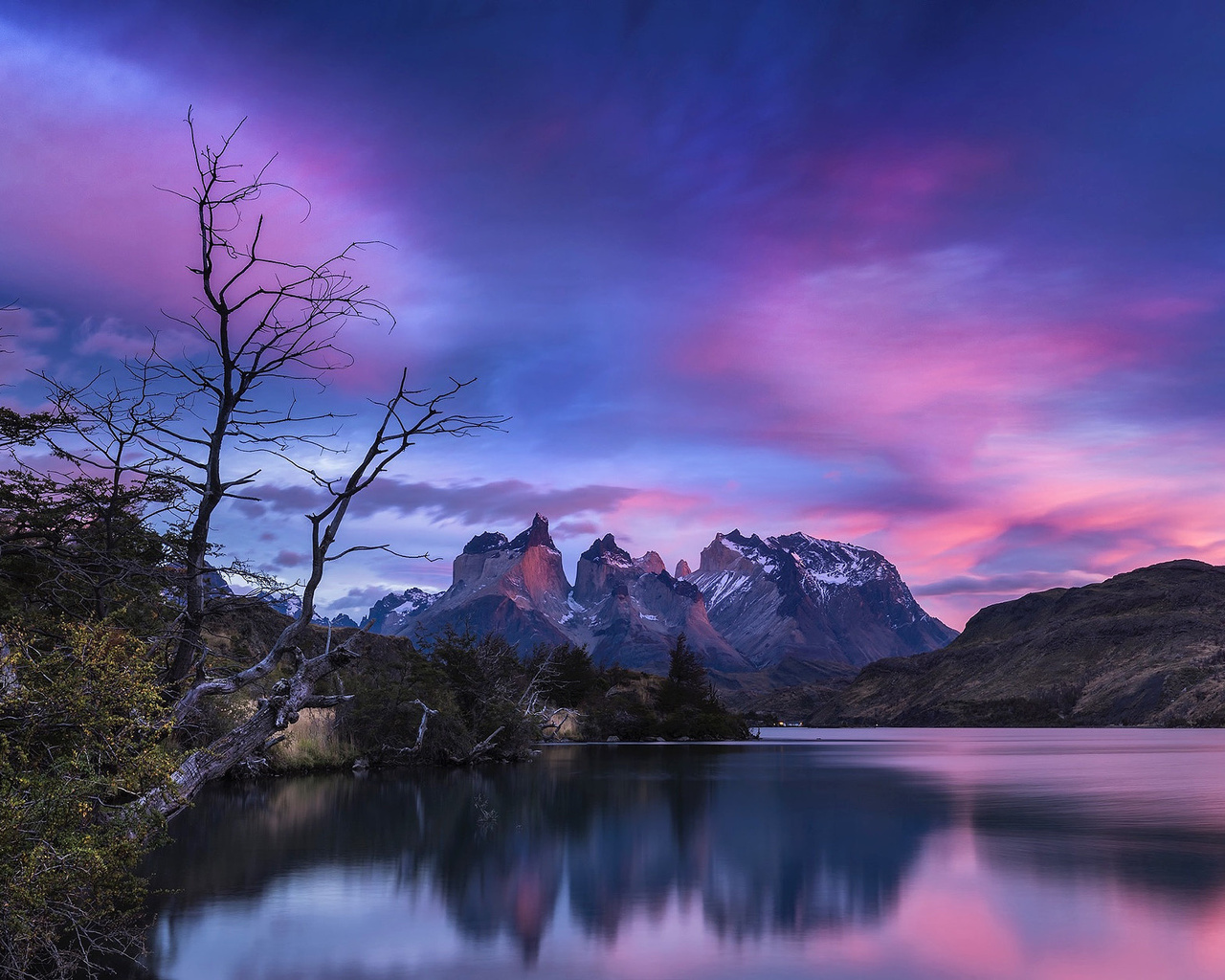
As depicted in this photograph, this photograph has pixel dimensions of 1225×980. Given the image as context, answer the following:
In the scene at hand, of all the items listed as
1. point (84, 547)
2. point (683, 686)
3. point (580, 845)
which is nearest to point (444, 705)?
point (580, 845)

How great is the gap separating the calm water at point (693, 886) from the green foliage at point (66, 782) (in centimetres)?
224

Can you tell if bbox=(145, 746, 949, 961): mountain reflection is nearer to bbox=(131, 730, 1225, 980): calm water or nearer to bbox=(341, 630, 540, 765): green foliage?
bbox=(131, 730, 1225, 980): calm water

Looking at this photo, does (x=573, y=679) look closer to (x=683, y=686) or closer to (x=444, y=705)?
(x=683, y=686)

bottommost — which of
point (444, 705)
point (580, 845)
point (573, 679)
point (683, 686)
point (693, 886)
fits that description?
point (580, 845)

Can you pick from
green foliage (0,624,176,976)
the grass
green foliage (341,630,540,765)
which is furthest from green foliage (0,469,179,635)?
green foliage (341,630,540,765)

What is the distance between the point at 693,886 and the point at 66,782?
40.1 ft

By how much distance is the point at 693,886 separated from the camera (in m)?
18.4

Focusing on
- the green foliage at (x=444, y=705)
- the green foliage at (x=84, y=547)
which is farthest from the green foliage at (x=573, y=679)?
the green foliage at (x=84, y=547)

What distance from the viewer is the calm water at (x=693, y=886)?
12609mm

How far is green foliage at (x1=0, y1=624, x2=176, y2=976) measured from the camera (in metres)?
9.18

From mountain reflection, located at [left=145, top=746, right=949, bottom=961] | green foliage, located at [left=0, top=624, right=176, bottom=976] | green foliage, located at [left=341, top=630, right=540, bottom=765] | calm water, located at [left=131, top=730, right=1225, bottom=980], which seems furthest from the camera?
green foliage, located at [left=341, top=630, right=540, bottom=765]

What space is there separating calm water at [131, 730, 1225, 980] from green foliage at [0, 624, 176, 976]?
2.24 meters

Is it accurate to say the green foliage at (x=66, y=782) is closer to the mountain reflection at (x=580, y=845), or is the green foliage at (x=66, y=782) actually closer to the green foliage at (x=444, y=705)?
the mountain reflection at (x=580, y=845)

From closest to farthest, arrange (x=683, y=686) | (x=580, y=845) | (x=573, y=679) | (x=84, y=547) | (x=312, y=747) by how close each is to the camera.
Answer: (x=84, y=547)
(x=580, y=845)
(x=312, y=747)
(x=573, y=679)
(x=683, y=686)
